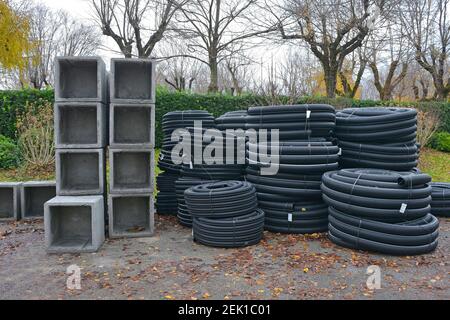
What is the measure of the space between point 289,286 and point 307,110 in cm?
274

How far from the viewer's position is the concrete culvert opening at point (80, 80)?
5.56 metres

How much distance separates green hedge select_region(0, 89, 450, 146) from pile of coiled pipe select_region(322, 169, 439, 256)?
798cm

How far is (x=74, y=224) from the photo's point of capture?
5281mm

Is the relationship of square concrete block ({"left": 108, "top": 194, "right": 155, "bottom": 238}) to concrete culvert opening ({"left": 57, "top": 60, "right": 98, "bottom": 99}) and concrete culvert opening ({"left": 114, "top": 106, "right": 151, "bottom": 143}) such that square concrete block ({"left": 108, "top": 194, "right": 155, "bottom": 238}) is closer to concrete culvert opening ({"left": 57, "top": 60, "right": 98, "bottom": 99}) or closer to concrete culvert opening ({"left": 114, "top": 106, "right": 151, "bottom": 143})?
concrete culvert opening ({"left": 114, "top": 106, "right": 151, "bottom": 143})

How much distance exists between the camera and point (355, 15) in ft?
52.3

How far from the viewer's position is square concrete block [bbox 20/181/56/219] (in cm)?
646

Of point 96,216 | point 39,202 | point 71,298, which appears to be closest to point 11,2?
point 39,202

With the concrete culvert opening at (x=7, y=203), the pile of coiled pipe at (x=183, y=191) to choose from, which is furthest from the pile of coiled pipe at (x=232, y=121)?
the concrete culvert opening at (x=7, y=203)

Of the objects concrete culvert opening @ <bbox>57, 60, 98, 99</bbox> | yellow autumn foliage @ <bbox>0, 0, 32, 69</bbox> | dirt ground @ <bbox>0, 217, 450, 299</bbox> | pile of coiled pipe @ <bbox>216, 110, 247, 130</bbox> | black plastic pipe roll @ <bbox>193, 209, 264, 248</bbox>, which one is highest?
yellow autumn foliage @ <bbox>0, 0, 32, 69</bbox>

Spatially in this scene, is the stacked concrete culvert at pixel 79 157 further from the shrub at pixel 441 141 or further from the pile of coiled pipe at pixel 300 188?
the shrub at pixel 441 141

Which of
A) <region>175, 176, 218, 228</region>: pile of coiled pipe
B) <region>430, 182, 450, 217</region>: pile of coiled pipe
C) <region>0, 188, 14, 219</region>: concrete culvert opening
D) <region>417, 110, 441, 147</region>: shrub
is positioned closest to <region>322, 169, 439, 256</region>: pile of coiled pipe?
<region>430, 182, 450, 217</region>: pile of coiled pipe

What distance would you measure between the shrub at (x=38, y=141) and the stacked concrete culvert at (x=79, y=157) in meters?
4.53

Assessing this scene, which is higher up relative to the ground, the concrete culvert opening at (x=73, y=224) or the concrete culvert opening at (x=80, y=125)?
the concrete culvert opening at (x=80, y=125)

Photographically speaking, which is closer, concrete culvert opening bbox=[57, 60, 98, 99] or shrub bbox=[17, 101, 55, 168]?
concrete culvert opening bbox=[57, 60, 98, 99]
